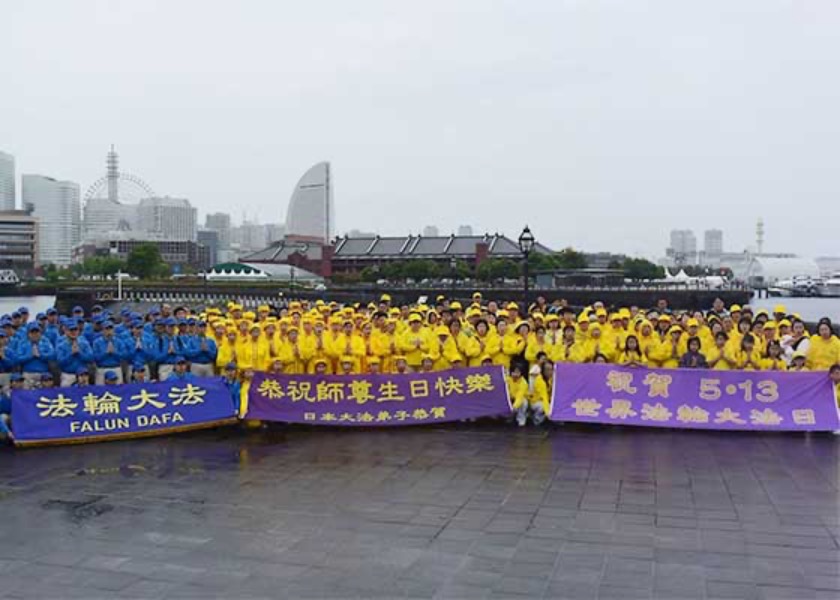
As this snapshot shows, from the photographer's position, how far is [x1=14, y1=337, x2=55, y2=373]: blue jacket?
9961 millimetres

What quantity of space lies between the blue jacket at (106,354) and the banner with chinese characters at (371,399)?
6.34 feet

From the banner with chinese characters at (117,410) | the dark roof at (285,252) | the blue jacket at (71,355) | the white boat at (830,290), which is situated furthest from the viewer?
the dark roof at (285,252)

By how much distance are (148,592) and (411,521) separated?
234 cm

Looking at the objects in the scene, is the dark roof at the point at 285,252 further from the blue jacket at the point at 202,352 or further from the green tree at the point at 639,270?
the blue jacket at the point at 202,352

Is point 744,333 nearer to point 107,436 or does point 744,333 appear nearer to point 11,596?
point 107,436

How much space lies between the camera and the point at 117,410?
9812 millimetres

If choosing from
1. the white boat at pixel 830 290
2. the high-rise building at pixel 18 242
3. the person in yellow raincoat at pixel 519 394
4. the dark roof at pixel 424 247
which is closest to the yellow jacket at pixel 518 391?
the person in yellow raincoat at pixel 519 394

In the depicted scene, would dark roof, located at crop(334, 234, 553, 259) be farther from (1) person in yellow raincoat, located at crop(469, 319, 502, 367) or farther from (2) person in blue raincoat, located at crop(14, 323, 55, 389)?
(2) person in blue raincoat, located at crop(14, 323, 55, 389)

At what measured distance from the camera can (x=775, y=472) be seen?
323 inches

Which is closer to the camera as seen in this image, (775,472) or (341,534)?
(341,534)

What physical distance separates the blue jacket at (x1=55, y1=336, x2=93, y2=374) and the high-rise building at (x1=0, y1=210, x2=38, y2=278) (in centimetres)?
11866

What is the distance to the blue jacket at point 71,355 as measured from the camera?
10164mm

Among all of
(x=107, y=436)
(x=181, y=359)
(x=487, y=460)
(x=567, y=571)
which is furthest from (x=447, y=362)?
(x=567, y=571)

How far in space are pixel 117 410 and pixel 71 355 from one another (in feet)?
3.65
